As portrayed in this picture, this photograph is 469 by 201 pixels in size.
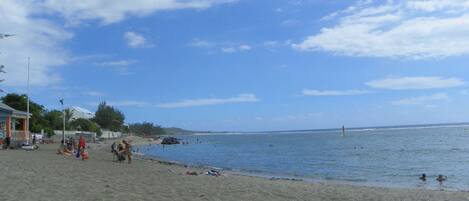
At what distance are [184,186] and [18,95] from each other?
228 feet

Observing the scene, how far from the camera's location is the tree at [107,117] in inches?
6053

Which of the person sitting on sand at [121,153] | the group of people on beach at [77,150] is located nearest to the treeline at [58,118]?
the group of people on beach at [77,150]

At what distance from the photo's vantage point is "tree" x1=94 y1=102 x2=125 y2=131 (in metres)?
154

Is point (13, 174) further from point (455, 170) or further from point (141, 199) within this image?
point (455, 170)

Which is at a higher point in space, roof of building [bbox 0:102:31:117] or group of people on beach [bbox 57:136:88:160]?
roof of building [bbox 0:102:31:117]

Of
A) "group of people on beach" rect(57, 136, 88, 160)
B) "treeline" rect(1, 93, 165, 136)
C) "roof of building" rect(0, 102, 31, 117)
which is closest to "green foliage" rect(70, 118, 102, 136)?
"treeline" rect(1, 93, 165, 136)

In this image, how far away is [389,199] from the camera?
1683 centimetres

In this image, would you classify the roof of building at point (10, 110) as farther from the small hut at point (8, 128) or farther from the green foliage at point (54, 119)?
the green foliage at point (54, 119)

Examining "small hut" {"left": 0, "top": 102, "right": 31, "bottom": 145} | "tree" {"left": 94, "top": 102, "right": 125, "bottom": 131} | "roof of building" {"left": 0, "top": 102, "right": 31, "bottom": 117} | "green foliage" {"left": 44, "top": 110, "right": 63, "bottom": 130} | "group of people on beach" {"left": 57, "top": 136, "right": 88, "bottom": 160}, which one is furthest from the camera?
"tree" {"left": 94, "top": 102, "right": 125, "bottom": 131}

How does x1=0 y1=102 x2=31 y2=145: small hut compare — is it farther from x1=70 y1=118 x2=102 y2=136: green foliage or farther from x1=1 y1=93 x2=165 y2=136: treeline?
x1=70 y1=118 x2=102 y2=136: green foliage

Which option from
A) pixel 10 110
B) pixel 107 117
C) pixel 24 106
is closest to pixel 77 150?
pixel 10 110

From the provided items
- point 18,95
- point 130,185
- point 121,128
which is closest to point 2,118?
point 130,185

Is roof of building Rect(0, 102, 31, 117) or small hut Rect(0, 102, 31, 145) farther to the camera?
roof of building Rect(0, 102, 31, 117)

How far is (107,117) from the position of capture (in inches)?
6063
